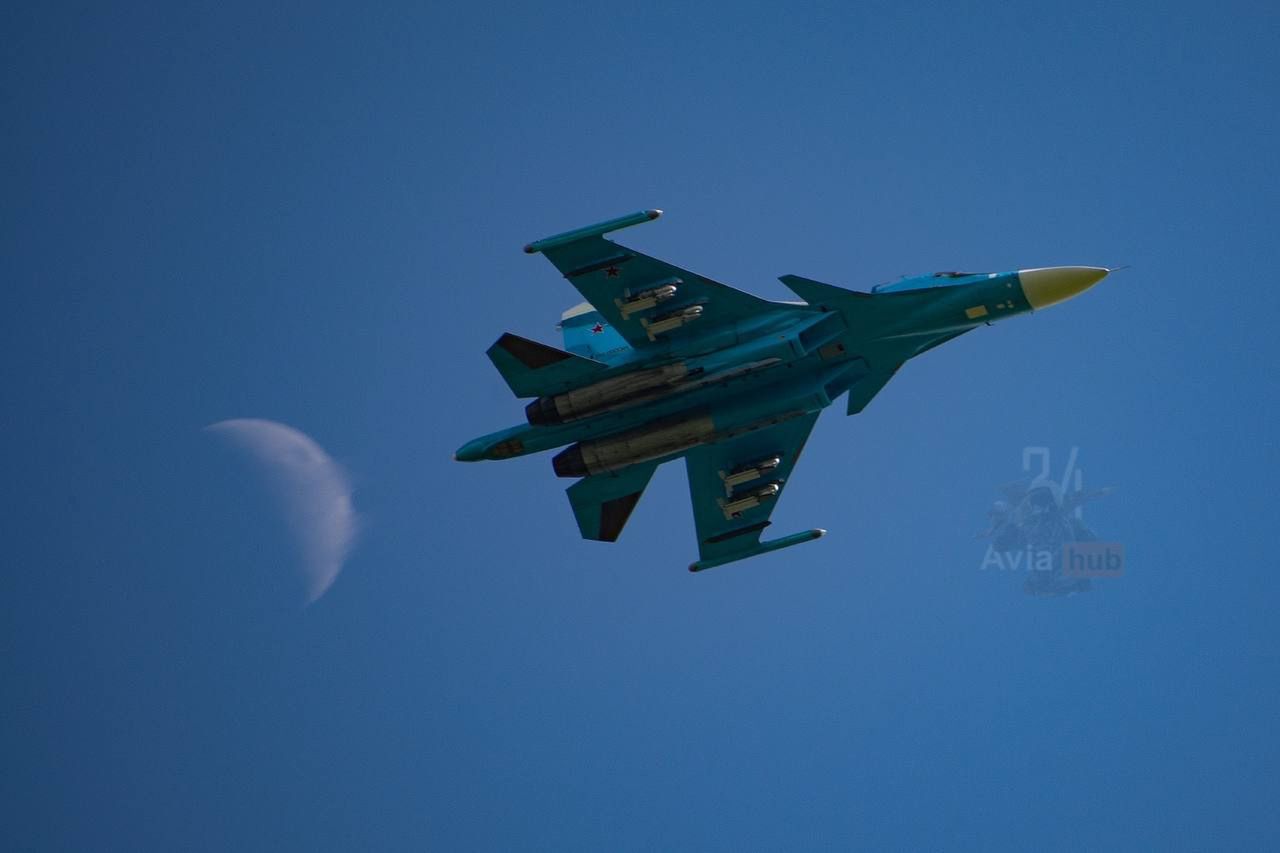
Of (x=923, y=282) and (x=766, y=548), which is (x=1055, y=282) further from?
(x=766, y=548)

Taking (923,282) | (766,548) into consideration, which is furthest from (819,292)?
(766,548)

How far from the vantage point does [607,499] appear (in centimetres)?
3072

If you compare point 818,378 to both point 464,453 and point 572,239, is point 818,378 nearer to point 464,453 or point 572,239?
point 572,239

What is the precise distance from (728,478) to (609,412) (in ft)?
13.6

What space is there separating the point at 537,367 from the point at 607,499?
16.0 feet

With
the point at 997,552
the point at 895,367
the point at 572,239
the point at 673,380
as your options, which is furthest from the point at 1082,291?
the point at 997,552

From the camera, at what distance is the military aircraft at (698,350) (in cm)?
2681

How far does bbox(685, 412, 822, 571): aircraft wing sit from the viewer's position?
3019cm

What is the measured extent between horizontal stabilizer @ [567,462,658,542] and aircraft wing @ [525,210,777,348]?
4251 millimetres

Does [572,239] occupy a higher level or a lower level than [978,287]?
higher

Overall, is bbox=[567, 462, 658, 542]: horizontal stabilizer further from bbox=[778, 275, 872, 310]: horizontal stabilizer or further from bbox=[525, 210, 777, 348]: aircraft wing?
bbox=[778, 275, 872, 310]: horizontal stabilizer

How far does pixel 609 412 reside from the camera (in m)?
27.6

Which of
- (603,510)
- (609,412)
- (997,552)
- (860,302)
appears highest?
(860,302)

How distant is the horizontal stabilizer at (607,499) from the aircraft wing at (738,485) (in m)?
1.31
